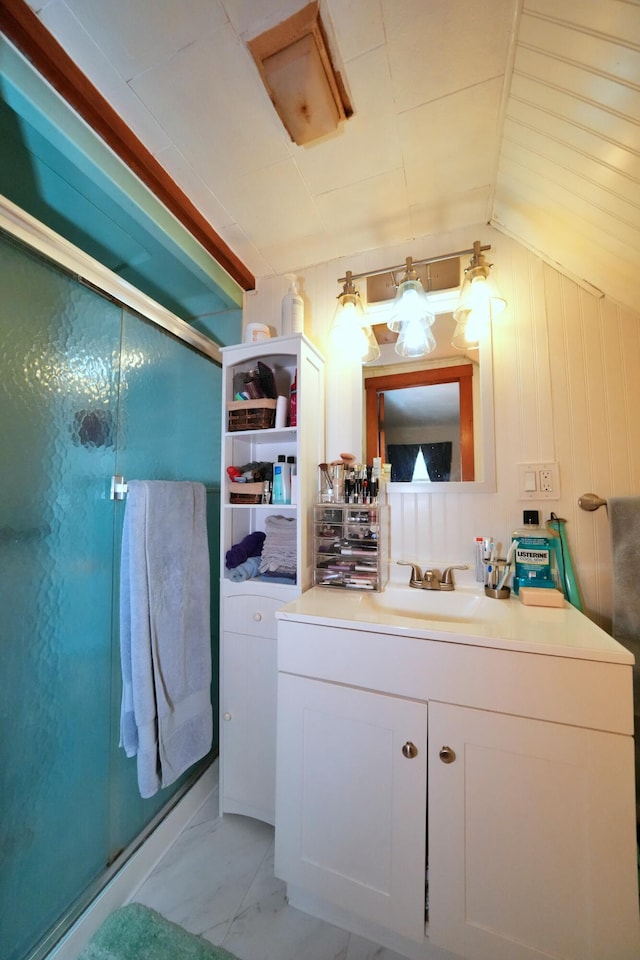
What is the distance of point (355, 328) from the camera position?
1318 mm

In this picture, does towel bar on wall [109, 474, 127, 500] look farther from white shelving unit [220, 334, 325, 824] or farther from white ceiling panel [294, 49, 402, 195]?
white ceiling panel [294, 49, 402, 195]

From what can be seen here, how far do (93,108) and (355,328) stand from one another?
0.93 meters

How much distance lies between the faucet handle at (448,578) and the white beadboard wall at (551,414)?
4cm

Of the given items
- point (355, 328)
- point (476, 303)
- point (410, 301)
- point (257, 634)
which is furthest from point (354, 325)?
point (257, 634)

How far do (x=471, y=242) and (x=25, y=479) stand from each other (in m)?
1.62

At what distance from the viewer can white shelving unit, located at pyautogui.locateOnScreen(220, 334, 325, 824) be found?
113 centimetres

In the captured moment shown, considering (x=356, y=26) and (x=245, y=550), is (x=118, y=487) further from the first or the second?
(x=356, y=26)

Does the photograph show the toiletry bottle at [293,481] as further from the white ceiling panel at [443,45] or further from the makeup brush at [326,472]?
the white ceiling panel at [443,45]

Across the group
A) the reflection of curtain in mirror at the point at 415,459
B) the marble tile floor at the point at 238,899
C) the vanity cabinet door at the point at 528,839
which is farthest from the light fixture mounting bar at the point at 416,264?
the marble tile floor at the point at 238,899

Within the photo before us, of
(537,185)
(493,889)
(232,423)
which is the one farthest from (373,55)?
(493,889)

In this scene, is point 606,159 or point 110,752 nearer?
point 606,159

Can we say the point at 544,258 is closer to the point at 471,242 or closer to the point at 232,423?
the point at 471,242

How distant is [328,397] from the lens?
141 centimetres

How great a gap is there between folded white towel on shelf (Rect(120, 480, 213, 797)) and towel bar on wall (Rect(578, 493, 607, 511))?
4.23 ft
